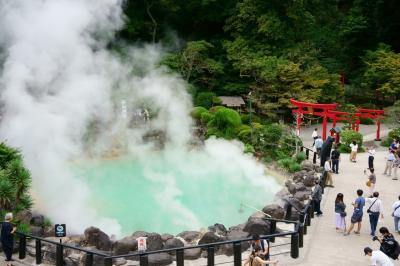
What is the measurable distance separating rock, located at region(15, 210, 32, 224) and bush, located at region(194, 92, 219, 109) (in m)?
18.8

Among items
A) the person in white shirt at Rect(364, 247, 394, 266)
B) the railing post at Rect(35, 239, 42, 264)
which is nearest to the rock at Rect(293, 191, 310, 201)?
the person in white shirt at Rect(364, 247, 394, 266)

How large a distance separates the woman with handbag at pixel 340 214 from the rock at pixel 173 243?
4.06m

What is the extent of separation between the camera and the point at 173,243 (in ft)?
40.4

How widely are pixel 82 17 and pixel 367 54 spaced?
27.2 metres

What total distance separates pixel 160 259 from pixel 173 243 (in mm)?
833

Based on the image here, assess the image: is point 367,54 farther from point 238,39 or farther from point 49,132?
point 49,132

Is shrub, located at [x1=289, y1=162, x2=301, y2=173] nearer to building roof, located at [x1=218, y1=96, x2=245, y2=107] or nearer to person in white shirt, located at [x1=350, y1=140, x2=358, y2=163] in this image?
person in white shirt, located at [x1=350, y1=140, x2=358, y2=163]

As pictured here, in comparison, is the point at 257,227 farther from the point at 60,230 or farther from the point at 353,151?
the point at 353,151

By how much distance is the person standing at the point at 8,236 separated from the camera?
37.1ft

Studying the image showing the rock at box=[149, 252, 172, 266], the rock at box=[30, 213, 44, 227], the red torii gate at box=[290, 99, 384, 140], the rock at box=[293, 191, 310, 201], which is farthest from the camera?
the red torii gate at box=[290, 99, 384, 140]

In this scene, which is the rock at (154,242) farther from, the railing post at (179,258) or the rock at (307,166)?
the rock at (307,166)

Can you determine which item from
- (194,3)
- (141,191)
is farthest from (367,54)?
(141,191)

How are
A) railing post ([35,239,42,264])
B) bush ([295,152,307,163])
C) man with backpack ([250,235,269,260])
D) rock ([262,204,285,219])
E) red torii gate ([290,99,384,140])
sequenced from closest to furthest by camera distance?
man with backpack ([250,235,269,260]), railing post ([35,239,42,264]), rock ([262,204,285,219]), bush ([295,152,307,163]), red torii gate ([290,99,384,140])

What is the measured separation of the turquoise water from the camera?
15648 mm
